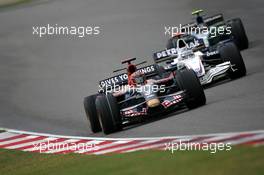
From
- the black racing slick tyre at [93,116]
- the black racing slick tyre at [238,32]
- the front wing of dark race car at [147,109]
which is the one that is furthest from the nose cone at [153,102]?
the black racing slick tyre at [238,32]

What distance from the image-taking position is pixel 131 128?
15.5 m


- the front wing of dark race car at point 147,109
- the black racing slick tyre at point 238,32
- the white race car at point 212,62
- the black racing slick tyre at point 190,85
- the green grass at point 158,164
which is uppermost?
the black racing slick tyre at point 238,32

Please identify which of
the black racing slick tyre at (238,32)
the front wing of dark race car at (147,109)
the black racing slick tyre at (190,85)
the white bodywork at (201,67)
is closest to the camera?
the black racing slick tyre at (190,85)

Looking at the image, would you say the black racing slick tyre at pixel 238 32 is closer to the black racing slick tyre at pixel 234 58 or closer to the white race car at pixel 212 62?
Answer: the white race car at pixel 212 62

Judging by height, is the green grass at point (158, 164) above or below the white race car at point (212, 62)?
below

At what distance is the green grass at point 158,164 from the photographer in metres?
8.55

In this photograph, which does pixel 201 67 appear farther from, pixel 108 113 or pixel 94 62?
pixel 94 62

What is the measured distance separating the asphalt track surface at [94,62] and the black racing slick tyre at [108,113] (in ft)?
0.56

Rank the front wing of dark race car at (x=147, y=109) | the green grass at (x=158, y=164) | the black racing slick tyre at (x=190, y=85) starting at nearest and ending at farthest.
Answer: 1. the green grass at (x=158, y=164)
2. the black racing slick tyre at (x=190, y=85)
3. the front wing of dark race car at (x=147, y=109)

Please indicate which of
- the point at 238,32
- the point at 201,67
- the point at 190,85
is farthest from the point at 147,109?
the point at 238,32

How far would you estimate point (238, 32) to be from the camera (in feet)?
72.3

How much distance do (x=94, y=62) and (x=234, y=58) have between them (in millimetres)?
9176

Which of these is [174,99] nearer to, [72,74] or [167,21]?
[72,74]

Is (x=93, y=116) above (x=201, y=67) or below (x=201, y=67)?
below
